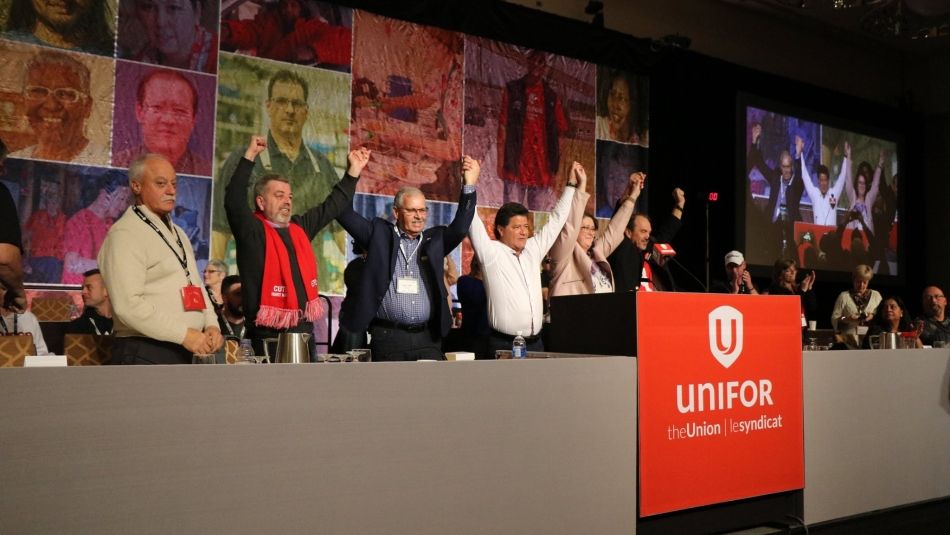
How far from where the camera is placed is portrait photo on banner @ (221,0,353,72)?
5359 millimetres

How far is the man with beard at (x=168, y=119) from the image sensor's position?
5012 millimetres

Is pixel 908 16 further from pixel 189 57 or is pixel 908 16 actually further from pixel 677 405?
pixel 677 405

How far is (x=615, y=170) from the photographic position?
23.8 ft

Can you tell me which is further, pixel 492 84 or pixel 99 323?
pixel 492 84

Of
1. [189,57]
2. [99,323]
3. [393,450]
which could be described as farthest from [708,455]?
[189,57]

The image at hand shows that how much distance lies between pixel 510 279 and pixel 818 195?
244 inches

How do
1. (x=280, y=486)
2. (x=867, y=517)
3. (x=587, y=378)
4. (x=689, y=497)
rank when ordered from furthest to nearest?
(x=867, y=517), (x=689, y=497), (x=587, y=378), (x=280, y=486)

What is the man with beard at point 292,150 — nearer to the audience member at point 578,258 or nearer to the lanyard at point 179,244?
the audience member at point 578,258

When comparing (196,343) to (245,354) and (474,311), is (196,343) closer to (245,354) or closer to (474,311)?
(245,354)

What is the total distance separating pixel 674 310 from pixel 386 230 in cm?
148

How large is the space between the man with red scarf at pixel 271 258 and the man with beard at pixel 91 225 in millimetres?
1994

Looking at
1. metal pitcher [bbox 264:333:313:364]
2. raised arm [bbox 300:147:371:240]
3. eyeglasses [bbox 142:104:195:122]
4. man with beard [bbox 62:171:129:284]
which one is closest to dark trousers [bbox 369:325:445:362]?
raised arm [bbox 300:147:371:240]

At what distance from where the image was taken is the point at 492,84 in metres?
6.52

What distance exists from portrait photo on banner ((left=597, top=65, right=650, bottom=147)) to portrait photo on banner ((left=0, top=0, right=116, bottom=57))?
4.07 meters
